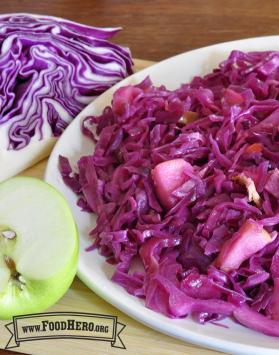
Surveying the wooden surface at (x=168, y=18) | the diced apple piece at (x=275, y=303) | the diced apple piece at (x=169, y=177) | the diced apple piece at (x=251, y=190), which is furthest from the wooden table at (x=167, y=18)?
the diced apple piece at (x=275, y=303)

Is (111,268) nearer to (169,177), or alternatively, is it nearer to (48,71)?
(169,177)

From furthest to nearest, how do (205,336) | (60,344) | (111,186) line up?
(111,186) → (60,344) → (205,336)

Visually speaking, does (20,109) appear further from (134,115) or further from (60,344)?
(60,344)

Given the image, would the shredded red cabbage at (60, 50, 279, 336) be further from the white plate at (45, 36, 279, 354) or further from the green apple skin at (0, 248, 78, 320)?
the green apple skin at (0, 248, 78, 320)

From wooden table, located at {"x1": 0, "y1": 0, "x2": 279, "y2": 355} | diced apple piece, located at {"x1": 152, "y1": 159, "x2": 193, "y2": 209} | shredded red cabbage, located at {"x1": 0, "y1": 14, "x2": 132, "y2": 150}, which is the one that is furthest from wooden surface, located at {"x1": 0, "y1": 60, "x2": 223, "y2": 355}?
wooden table, located at {"x1": 0, "y1": 0, "x2": 279, "y2": 355}

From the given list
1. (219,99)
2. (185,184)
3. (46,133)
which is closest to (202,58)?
(219,99)

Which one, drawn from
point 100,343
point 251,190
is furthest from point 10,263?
point 251,190
